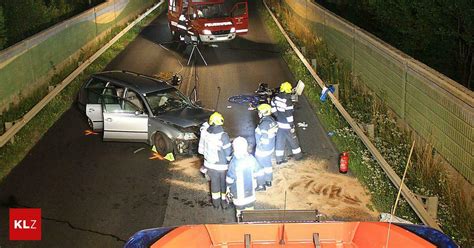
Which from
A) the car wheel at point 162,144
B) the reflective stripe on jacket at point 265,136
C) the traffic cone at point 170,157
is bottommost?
the traffic cone at point 170,157

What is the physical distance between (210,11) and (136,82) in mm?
13967

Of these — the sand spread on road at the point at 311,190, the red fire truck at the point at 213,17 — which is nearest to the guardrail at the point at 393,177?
the sand spread on road at the point at 311,190

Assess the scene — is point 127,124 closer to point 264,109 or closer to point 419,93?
point 264,109

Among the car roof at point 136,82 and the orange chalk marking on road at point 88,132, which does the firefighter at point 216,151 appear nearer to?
the car roof at point 136,82

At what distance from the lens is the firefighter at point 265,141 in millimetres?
10969

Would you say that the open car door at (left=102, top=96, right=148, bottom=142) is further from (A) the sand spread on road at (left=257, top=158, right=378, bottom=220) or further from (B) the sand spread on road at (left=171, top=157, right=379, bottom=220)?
(A) the sand spread on road at (left=257, top=158, right=378, bottom=220)

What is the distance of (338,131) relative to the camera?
1427 cm

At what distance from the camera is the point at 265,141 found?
11.0m

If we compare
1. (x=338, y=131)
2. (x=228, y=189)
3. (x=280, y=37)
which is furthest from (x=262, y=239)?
(x=280, y=37)

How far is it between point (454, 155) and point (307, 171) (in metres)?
3.19

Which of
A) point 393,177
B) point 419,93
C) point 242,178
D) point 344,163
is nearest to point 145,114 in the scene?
point 344,163

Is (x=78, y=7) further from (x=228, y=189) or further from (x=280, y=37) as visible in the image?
(x=228, y=189)

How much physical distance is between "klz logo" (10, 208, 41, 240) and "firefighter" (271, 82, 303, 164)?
4.93m

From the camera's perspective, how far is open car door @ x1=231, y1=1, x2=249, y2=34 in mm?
27422
